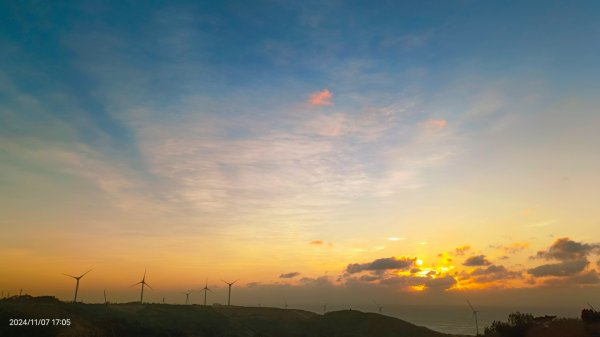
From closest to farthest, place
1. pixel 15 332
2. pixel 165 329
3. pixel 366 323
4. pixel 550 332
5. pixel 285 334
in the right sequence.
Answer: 1. pixel 550 332
2. pixel 15 332
3. pixel 165 329
4. pixel 285 334
5. pixel 366 323

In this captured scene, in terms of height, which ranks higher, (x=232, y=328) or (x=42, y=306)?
(x=42, y=306)

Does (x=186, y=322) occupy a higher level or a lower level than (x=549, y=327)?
lower

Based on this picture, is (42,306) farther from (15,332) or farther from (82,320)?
(15,332)

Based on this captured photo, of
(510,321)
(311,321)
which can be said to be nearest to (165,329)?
(311,321)

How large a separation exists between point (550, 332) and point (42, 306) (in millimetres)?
113317

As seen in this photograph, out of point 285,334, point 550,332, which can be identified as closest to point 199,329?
point 285,334

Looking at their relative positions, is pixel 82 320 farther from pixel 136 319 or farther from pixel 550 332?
pixel 550 332

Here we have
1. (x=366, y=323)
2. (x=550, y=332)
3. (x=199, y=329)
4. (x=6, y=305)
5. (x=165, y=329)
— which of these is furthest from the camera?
(x=366, y=323)

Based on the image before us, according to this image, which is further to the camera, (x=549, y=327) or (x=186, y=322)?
(x=186, y=322)

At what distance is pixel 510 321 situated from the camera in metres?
75.9

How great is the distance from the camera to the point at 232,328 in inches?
5310

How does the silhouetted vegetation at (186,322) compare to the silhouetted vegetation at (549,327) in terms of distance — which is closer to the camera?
the silhouetted vegetation at (549,327)

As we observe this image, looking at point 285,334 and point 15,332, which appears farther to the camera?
point 285,334

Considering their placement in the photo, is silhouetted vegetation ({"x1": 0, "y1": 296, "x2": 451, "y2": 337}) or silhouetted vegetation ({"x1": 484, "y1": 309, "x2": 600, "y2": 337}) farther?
silhouetted vegetation ({"x1": 0, "y1": 296, "x2": 451, "y2": 337})
